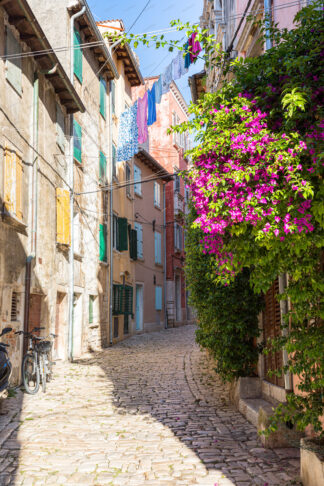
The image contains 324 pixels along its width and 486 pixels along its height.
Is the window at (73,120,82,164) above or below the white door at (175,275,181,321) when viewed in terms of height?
above

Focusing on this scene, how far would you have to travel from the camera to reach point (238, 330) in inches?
331

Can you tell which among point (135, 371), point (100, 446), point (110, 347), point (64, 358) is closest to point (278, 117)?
point (100, 446)

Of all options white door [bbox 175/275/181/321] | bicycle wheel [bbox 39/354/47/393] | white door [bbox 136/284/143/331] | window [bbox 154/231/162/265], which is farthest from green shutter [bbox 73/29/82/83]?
white door [bbox 175/275/181/321]

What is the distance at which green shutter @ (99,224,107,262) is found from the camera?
1882 cm

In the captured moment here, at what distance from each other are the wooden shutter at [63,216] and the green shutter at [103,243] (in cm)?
420

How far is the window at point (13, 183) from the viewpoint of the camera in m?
10.2

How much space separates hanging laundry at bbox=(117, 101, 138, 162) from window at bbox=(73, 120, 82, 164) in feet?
5.83

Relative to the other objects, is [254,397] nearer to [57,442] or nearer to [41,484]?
[57,442]

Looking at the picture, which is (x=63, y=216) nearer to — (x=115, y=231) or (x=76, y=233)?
(x=76, y=233)

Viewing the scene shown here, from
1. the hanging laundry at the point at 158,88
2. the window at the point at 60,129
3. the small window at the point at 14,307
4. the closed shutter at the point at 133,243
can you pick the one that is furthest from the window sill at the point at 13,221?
the closed shutter at the point at 133,243

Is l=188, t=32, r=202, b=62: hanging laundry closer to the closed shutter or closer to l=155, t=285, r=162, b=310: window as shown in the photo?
the closed shutter

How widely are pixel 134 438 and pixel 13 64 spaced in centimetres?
822

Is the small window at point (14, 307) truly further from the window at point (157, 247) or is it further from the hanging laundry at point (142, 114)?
the window at point (157, 247)

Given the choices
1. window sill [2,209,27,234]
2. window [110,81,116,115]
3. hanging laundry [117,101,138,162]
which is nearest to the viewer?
window sill [2,209,27,234]
